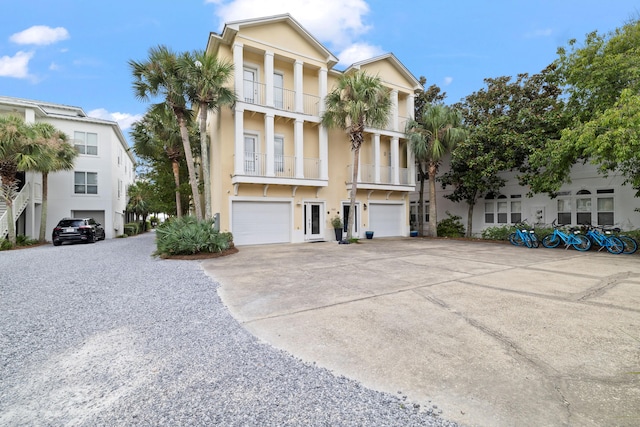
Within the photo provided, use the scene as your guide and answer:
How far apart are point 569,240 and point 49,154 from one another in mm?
25265

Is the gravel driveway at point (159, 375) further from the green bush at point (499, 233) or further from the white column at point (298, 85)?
the green bush at point (499, 233)

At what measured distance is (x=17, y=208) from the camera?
15.8 m

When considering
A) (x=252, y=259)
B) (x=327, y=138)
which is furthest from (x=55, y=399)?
(x=327, y=138)

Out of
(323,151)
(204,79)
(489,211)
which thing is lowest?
(489,211)

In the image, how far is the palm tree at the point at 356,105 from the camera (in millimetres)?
13875

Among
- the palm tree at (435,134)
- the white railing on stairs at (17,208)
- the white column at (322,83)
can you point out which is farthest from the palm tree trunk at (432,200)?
the white railing on stairs at (17,208)

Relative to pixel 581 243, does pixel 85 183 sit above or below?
above

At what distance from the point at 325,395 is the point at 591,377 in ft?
8.11

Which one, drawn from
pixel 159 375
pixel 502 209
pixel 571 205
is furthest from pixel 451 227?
pixel 159 375

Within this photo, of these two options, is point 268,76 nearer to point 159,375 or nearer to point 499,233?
point 159,375

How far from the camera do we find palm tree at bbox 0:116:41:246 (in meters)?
13.7

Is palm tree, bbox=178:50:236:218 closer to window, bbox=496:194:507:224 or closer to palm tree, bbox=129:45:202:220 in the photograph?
palm tree, bbox=129:45:202:220

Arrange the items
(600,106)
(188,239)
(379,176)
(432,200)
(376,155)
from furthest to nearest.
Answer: (432,200)
(379,176)
(376,155)
(600,106)
(188,239)

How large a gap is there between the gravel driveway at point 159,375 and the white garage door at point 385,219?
45.6ft
